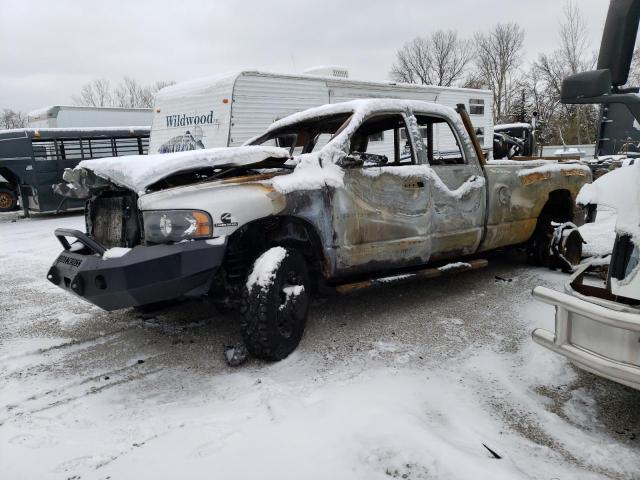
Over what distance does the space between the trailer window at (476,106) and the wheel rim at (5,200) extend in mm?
13729

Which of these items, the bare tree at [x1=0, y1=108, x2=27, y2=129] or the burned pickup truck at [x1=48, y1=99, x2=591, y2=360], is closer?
the burned pickup truck at [x1=48, y1=99, x2=591, y2=360]

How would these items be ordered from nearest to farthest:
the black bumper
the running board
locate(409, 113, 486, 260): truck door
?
the black bumper
the running board
locate(409, 113, 486, 260): truck door

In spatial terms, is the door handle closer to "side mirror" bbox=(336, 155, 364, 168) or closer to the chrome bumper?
"side mirror" bbox=(336, 155, 364, 168)

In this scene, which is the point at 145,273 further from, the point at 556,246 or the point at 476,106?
the point at 476,106

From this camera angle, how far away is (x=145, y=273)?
3061 mm

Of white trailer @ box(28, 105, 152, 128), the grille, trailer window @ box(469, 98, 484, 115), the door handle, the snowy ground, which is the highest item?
white trailer @ box(28, 105, 152, 128)

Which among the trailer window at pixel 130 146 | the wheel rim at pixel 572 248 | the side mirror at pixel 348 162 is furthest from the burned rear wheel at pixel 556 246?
the trailer window at pixel 130 146

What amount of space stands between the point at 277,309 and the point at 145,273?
35.0 inches

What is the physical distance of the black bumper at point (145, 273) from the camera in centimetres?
305

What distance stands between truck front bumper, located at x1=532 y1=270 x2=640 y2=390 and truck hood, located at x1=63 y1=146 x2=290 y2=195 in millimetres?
2073

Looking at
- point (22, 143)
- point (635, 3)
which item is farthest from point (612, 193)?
point (22, 143)

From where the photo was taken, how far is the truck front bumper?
227 cm

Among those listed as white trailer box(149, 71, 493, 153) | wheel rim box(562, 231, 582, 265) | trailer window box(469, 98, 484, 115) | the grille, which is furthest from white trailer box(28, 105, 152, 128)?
wheel rim box(562, 231, 582, 265)

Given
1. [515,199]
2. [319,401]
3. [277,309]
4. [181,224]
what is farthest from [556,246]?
[181,224]
